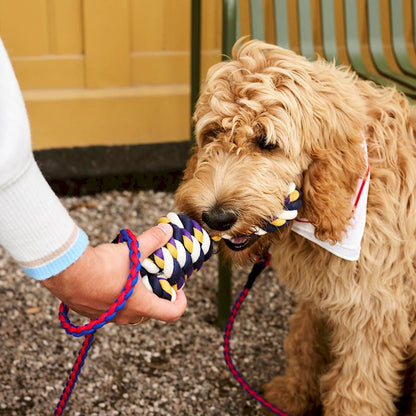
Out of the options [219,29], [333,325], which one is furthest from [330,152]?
[219,29]

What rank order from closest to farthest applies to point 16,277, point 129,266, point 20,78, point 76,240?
point 76,240 < point 129,266 < point 16,277 < point 20,78

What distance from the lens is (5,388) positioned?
108 inches

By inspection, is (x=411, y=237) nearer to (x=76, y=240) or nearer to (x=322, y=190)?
(x=322, y=190)

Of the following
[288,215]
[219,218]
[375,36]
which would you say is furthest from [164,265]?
[375,36]

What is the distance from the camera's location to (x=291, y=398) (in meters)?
2.71

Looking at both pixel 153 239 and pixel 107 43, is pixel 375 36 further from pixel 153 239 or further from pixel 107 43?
pixel 153 239

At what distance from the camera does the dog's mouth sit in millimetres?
1992

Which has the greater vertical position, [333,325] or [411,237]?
[411,237]

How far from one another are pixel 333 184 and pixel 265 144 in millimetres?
231

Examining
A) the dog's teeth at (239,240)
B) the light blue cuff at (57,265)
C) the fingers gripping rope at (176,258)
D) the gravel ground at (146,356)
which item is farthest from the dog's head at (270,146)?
the gravel ground at (146,356)

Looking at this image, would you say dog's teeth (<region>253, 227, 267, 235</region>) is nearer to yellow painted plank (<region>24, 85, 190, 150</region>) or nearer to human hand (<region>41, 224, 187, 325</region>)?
human hand (<region>41, 224, 187, 325</region>)

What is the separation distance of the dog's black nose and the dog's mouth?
6 cm

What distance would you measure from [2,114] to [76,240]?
1.06 ft

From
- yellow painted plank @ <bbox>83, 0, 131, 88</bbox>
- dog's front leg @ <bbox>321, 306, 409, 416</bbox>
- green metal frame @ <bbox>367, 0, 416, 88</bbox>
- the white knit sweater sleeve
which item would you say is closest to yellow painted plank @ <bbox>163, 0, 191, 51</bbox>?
yellow painted plank @ <bbox>83, 0, 131, 88</bbox>
